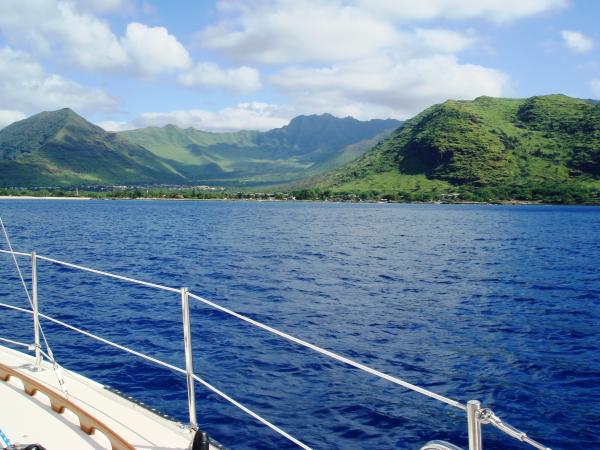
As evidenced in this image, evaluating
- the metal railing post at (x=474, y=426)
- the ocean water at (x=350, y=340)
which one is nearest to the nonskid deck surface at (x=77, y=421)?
the metal railing post at (x=474, y=426)

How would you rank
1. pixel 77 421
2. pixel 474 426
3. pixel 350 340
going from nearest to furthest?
pixel 474 426 → pixel 77 421 → pixel 350 340

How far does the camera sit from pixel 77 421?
6.78 metres

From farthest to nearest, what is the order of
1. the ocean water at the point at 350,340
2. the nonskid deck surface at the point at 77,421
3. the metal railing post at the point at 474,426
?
the ocean water at the point at 350,340 < the nonskid deck surface at the point at 77,421 < the metal railing post at the point at 474,426

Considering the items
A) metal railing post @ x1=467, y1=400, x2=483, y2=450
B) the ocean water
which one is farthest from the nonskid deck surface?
the ocean water

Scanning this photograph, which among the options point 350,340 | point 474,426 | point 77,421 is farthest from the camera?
point 350,340

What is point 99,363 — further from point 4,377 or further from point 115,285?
point 115,285

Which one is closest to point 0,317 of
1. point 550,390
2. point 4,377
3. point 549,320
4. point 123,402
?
point 4,377

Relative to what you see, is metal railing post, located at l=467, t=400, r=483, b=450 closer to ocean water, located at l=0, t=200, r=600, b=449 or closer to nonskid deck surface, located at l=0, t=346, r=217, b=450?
nonskid deck surface, located at l=0, t=346, r=217, b=450

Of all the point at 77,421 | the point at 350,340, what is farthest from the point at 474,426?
the point at 350,340

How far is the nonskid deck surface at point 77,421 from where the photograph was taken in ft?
20.4

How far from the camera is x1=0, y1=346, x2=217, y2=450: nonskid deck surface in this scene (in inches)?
245

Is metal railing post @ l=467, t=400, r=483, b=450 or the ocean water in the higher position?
metal railing post @ l=467, t=400, r=483, b=450

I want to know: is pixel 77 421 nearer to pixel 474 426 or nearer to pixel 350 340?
pixel 474 426

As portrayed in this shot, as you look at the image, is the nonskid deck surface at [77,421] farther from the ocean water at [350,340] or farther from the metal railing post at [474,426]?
the ocean water at [350,340]
